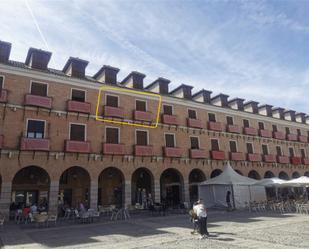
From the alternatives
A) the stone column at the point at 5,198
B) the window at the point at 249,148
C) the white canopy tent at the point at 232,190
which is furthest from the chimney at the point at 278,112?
the stone column at the point at 5,198

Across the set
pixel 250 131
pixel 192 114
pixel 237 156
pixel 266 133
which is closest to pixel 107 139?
pixel 192 114

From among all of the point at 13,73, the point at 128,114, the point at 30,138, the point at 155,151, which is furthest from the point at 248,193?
the point at 13,73

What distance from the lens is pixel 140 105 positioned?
26.8 metres

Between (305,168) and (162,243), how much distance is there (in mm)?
35812

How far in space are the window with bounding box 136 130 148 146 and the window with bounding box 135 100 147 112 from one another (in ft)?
7.59

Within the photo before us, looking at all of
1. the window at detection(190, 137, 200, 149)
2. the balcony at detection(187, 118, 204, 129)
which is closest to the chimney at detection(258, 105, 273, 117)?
the balcony at detection(187, 118, 204, 129)

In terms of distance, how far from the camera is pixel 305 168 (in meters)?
39.2

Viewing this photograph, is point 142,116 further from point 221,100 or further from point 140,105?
point 221,100

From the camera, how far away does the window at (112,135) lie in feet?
78.8

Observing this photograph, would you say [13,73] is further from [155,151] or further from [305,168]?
[305,168]

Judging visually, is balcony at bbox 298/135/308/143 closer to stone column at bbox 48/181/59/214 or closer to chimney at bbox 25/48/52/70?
stone column at bbox 48/181/59/214

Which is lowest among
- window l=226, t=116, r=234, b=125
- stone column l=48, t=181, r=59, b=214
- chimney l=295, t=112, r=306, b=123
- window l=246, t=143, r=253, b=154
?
stone column l=48, t=181, r=59, b=214

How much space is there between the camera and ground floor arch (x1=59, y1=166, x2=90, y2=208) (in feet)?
80.3

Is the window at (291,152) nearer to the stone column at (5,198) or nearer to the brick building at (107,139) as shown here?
the brick building at (107,139)
